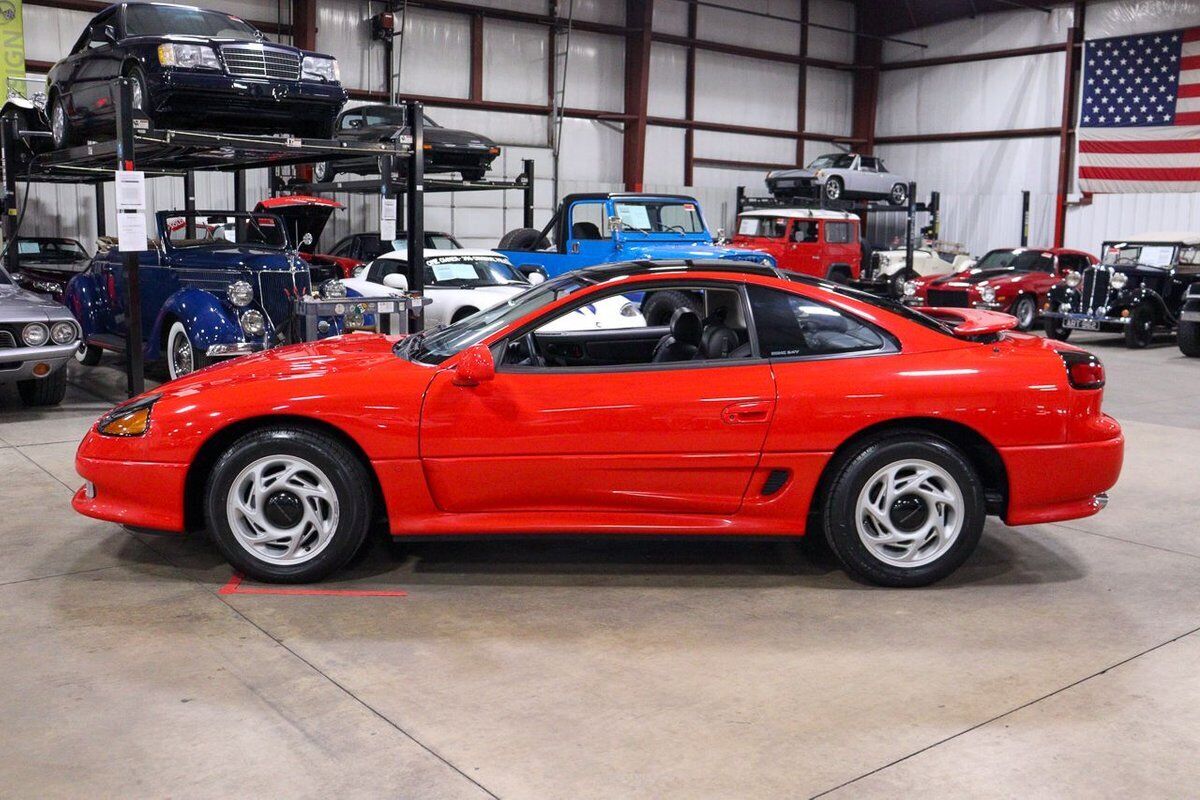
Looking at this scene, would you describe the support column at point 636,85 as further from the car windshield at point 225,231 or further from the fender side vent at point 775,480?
the fender side vent at point 775,480

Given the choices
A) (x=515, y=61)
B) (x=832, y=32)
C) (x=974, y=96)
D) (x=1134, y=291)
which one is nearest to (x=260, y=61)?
(x=1134, y=291)

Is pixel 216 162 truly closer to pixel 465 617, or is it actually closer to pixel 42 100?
pixel 42 100

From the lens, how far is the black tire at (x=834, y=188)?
80.0 ft

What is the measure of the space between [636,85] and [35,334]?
1815cm

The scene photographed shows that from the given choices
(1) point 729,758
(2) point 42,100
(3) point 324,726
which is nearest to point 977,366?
(1) point 729,758

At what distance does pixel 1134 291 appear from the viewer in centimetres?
1545

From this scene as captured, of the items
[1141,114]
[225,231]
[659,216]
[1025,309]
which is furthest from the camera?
[1141,114]

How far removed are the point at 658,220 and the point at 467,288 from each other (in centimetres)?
326

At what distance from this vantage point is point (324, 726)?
129 inches

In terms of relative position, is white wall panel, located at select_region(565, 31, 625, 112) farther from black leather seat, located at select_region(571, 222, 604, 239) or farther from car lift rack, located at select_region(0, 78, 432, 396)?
car lift rack, located at select_region(0, 78, 432, 396)

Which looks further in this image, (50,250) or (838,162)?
(838,162)

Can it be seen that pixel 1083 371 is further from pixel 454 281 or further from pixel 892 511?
pixel 454 281

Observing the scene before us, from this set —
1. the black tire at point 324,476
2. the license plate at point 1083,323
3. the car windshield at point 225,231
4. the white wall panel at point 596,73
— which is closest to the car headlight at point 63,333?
the car windshield at point 225,231

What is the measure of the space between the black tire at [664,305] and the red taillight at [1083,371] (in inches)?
61.3
